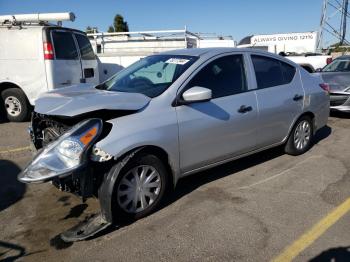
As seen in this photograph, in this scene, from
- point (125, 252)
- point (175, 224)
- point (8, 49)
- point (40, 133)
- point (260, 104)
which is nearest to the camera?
point (125, 252)

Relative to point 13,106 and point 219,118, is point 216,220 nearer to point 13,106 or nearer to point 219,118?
point 219,118

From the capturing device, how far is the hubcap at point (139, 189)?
3.47 m

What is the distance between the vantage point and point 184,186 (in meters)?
4.49

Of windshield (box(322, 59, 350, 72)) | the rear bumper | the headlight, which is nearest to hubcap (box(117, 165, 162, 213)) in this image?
the headlight

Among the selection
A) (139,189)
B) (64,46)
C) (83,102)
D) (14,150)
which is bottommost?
(14,150)

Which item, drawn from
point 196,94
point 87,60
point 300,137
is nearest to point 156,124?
point 196,94

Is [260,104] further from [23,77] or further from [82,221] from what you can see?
[23,77]

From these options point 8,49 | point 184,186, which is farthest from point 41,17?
point 184,186

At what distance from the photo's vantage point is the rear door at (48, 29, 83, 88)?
7.71 metres

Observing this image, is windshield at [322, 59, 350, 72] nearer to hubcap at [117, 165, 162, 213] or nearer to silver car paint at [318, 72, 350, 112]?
silver car paint at [318, 72, 350, 112]

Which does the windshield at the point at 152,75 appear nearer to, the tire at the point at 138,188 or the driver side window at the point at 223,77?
the driver side window at the point at 223,77

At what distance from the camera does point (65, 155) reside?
10.4ft

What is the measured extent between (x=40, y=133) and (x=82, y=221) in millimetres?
1074

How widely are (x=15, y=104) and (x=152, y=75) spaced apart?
5.04 m
